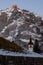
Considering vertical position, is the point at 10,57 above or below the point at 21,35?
above

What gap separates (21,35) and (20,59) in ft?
300

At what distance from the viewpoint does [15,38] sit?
99375 millimetres

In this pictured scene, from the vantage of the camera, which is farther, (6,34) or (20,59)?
(6,34)

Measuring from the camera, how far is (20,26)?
10819 centimetres

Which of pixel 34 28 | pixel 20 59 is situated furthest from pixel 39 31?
pixel 20 59

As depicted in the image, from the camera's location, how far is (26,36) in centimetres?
10025

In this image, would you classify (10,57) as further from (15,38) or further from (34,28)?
(34,28)

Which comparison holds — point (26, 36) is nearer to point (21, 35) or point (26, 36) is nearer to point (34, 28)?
point (21, 35)

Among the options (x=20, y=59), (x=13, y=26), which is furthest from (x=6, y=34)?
(x=20, y=59)

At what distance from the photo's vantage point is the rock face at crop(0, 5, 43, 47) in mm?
100606

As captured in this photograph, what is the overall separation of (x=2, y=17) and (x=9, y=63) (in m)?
112

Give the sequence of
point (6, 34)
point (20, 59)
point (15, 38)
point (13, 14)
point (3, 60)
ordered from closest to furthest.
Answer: point (3, 60), point (20, 59), point (15, 38), point (6, 34), point (13, 14)

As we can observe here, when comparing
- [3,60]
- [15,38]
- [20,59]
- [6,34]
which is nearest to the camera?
[3,60]

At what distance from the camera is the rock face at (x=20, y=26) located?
101 metres
